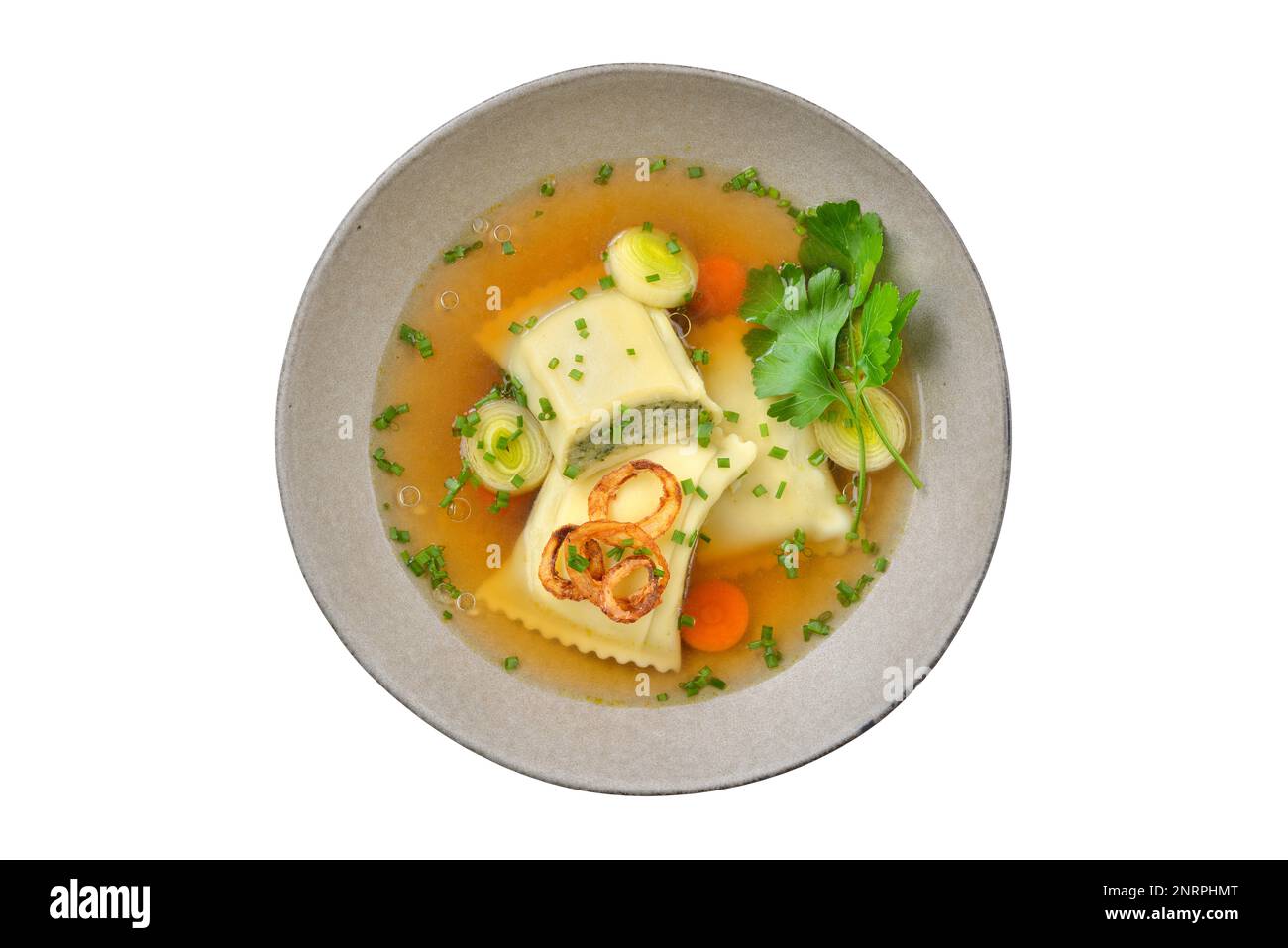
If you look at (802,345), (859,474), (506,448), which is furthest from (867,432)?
(506,448)

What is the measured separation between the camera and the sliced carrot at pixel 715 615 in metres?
3.76

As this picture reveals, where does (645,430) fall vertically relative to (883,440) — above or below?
above

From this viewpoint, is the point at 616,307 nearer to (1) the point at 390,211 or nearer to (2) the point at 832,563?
(1) the point at 390,211

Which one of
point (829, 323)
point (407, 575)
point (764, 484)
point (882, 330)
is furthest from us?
point (764, 484)

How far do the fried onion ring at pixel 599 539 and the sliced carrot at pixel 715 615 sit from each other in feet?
1.28

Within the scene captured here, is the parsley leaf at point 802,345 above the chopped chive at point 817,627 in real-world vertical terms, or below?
above

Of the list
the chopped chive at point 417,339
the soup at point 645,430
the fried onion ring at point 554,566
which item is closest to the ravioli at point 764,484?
the soup at point 645,430

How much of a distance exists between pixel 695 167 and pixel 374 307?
4.28 ft

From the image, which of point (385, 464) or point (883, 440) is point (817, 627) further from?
point (385, 464)

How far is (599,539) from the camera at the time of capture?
3.44 metres

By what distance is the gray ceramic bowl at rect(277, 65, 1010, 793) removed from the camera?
3.35 meters

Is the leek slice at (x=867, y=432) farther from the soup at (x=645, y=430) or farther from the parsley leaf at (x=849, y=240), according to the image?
the parsley leaf at (x=849, y=240)

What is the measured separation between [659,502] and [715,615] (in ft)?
1.76

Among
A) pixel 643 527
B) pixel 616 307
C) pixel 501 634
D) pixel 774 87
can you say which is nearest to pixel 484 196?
pixel 616 307
